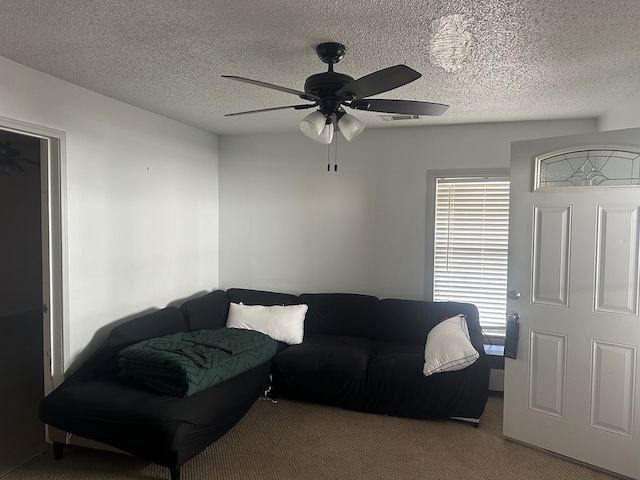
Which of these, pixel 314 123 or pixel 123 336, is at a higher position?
pixel 314 123

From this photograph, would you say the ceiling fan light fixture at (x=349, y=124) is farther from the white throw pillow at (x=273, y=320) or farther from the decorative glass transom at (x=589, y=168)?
the white throw pillow at (x=273, y=320)

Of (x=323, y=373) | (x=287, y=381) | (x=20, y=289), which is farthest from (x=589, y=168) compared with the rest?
(x=20, y=289)

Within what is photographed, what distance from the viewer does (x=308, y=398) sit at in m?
3.68

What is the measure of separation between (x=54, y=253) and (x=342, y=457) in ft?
7.64

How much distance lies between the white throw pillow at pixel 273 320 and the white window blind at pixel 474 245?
4.53ft

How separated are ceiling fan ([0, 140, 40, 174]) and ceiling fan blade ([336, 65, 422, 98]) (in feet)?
9.78

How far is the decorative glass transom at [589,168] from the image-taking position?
2686 millimetres

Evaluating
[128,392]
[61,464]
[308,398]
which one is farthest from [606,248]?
[61,464]

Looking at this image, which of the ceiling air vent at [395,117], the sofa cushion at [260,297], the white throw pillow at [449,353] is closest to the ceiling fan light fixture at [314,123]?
the ceiling air vent at [395,117]

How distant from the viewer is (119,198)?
3441 millimetres

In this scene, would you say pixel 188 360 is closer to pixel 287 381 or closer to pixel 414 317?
pixel 287 381

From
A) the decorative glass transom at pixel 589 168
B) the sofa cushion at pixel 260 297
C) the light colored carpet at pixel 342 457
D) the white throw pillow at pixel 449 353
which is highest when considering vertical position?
the decorative glass transom at pixel 589 168

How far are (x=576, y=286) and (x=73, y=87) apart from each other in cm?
358

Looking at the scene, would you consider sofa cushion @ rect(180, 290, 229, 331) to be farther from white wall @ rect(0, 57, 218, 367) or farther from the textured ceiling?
the textured ceiling
